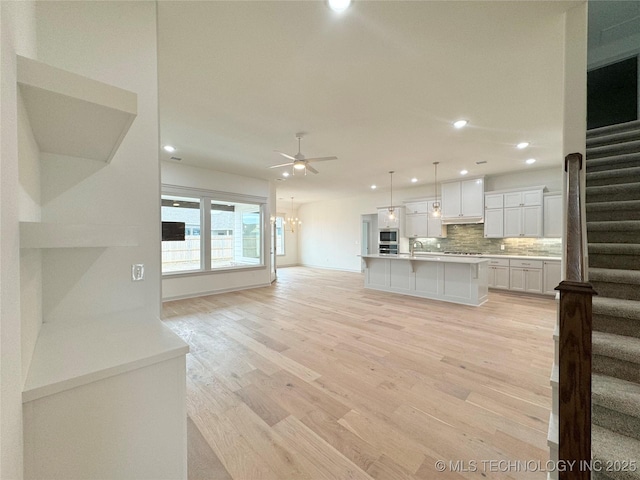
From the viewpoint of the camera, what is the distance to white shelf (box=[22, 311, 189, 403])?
90cm

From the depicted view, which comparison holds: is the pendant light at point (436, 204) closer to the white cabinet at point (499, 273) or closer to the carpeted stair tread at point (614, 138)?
the white cabinet at point (499, 273)

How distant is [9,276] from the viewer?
0.71 metres

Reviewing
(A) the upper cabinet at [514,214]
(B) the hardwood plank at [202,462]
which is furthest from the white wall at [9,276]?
(A) the upper cabinet at [514,214]

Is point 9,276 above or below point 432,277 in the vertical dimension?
above

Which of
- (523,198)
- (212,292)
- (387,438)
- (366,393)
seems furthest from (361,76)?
(523,198)

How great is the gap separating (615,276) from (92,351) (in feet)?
11.2

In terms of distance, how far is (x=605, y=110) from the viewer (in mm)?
4367

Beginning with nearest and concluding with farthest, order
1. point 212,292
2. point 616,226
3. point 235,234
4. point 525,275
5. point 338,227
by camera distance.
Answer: point 616,226 → point 525,275 → point 212,292 → point 235,234 → point 338,227

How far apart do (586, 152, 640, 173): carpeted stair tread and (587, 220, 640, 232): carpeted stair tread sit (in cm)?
94

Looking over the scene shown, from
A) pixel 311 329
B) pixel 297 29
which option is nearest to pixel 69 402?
pixel 297 29

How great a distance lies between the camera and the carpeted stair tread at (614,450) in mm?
1206

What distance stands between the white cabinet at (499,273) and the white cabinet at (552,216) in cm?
106

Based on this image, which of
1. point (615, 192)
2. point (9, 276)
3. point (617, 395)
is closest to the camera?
point (9, 276)

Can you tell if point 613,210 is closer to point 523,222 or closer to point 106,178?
point 523,222
